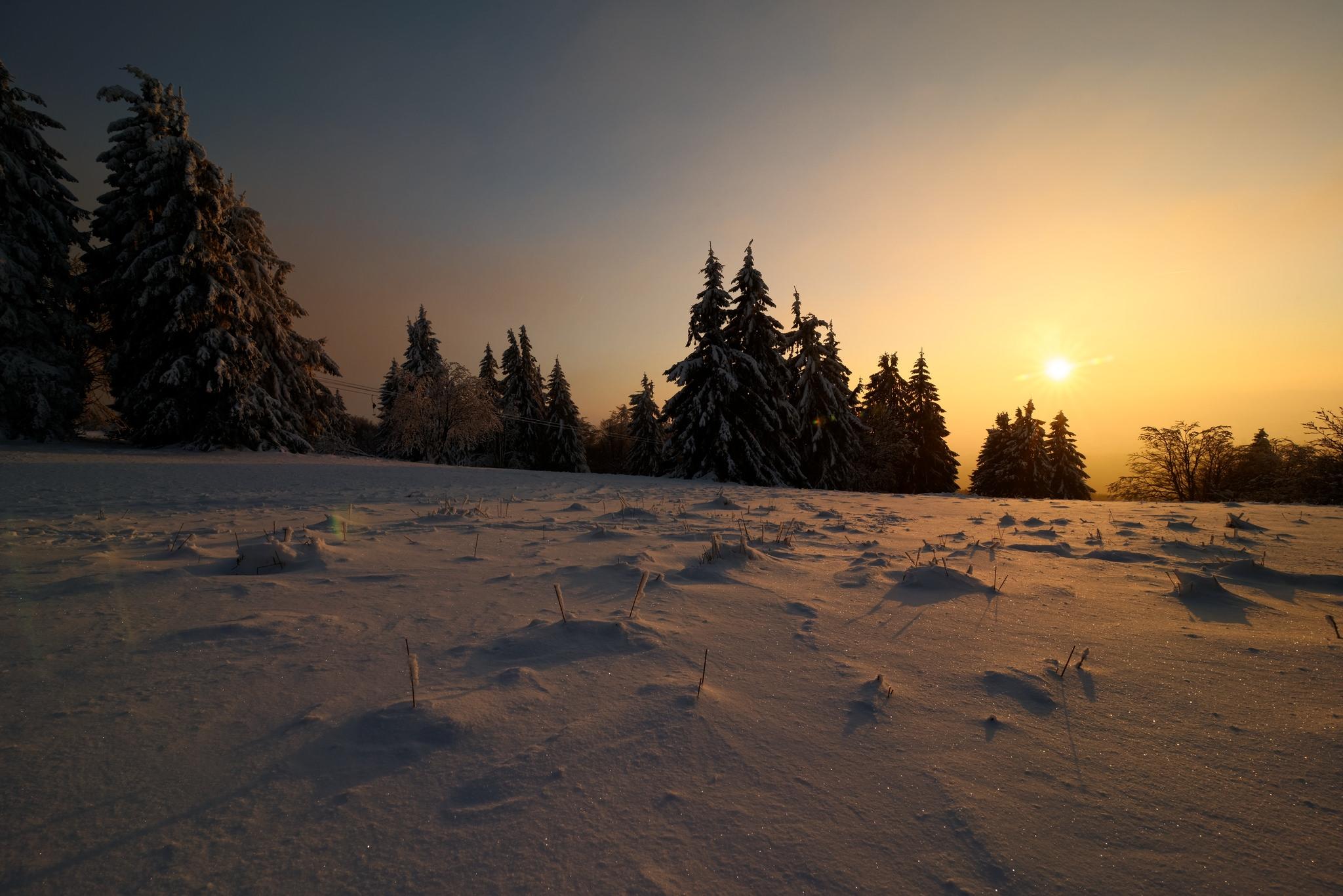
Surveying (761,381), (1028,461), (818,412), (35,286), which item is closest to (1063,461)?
(1028,461)

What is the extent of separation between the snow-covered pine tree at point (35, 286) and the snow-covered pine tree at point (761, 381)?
1867 centimetres

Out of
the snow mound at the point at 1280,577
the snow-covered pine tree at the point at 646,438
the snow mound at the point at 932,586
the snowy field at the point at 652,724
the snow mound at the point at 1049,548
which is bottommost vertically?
the snowy field at the point at 652,724

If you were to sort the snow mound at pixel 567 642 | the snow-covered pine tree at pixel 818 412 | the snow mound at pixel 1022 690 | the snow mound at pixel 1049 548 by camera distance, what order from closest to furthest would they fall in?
the snow mound at pixel 1022 690, the snow mound at pixel 567 642, the snow mound at pixel 1049 548, the snow-covered pine tree at pixel 818 412

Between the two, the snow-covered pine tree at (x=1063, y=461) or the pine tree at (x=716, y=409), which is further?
the snow-covered pine tree at (x=1063, y=461)

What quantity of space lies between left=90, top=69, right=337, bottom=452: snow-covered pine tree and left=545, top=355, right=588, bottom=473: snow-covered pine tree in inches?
939

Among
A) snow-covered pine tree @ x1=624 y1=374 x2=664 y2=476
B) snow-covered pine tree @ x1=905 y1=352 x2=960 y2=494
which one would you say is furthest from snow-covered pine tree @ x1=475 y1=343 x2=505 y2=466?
snow-covered pine tree @ x1=905 y1=352 x2=960 y2=494

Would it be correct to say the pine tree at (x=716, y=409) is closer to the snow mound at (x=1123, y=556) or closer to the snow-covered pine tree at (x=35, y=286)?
the snow mound at (x=1123, y=556)

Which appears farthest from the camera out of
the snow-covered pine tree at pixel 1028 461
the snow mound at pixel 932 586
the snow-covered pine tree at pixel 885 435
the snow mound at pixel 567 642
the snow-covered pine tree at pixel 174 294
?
the snow-covered pine tree at pixel 1028 461

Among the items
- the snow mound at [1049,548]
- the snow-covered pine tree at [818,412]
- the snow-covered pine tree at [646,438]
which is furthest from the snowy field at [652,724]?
the snow-covered pine tree at [646,438]

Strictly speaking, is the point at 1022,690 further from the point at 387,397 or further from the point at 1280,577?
the point at 387,397

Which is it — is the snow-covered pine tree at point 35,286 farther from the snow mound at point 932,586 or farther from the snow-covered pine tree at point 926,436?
the snow-covered pine tree at point 926,436

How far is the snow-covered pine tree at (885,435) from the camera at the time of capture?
29766mm

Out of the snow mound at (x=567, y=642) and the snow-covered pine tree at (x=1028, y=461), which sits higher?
the snow-covered pine tree at (x=1028, y=461)

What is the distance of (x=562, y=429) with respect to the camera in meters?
38.9
